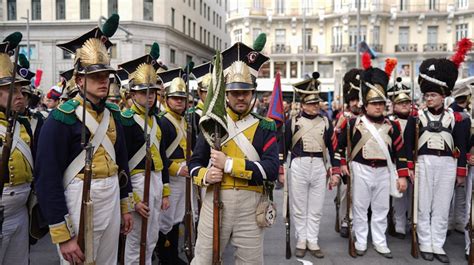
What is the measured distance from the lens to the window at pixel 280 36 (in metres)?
49.3

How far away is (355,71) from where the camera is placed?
817 cm

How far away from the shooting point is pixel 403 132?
6.19 meters

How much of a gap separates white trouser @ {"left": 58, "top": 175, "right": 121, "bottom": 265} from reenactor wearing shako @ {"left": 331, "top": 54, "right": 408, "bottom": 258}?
3599 millimetres

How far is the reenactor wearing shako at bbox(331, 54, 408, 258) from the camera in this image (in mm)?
5980

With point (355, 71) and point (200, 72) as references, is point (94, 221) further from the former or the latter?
point (355, 71)

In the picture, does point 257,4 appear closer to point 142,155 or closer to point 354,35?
point 354,35

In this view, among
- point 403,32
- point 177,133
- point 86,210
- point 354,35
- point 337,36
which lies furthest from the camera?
point 337,36

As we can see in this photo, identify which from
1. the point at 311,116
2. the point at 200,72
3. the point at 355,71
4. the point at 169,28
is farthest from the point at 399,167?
the point at 169,28

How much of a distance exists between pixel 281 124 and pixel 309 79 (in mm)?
859

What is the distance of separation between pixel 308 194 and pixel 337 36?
44137mm

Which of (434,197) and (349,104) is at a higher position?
(349,104)

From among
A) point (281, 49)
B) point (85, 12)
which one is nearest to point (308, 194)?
point (85, 12)

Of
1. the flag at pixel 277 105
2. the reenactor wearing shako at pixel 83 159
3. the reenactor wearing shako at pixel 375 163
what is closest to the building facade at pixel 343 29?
the flag at pixel 277 105

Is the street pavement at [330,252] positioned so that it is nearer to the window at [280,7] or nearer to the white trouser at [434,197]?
the white trouser at [434,197]
